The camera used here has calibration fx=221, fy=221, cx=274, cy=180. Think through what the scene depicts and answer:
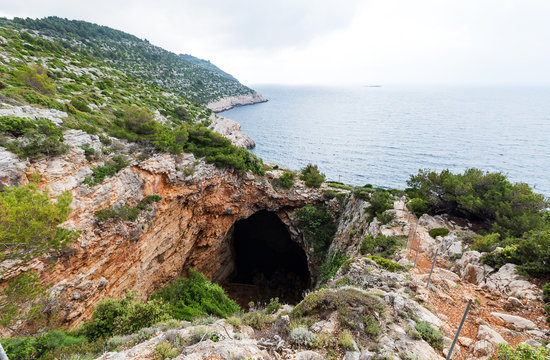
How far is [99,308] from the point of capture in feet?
36.1

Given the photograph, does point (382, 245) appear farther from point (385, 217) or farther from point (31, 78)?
point (31, 78)

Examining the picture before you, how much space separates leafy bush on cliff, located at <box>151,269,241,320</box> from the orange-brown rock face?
248 cm

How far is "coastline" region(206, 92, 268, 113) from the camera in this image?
86.7 meters

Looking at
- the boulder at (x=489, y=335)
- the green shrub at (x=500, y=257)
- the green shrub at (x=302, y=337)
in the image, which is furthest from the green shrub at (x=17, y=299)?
the green shrub at (x=500, y=257)

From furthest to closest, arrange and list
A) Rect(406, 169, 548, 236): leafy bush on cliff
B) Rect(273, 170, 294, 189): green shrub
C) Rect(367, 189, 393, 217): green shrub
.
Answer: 1. Rect(273, 170, 294, 189): green shrub
2. Rect(367, 189, 393, 217): green shrub
3. Rect(406, 169, 548, 236): leafy bush on cliff

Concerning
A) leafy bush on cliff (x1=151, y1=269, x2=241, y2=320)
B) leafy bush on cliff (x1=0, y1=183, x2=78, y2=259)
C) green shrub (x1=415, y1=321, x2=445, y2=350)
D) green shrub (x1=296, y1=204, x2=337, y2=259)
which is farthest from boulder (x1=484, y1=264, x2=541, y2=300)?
leafy bush on cliff (x1=0, y1=183, x2=78, y2=259)

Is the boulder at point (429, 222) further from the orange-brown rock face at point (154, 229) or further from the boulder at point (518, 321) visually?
the orange-brown rock face at point (154, 229)

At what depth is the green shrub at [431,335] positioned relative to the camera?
24.1 feet

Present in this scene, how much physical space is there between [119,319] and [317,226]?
2156 centimetres

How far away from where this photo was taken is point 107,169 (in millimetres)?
15047

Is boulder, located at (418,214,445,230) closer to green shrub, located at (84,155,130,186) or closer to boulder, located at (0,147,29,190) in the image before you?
green shrub, located at (84,155,130,186)

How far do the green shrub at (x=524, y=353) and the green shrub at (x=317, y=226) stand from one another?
811 inches

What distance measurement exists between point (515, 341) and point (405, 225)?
10751 mm

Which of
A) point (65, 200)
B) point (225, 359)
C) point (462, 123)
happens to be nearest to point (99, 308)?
point (65, 200)
